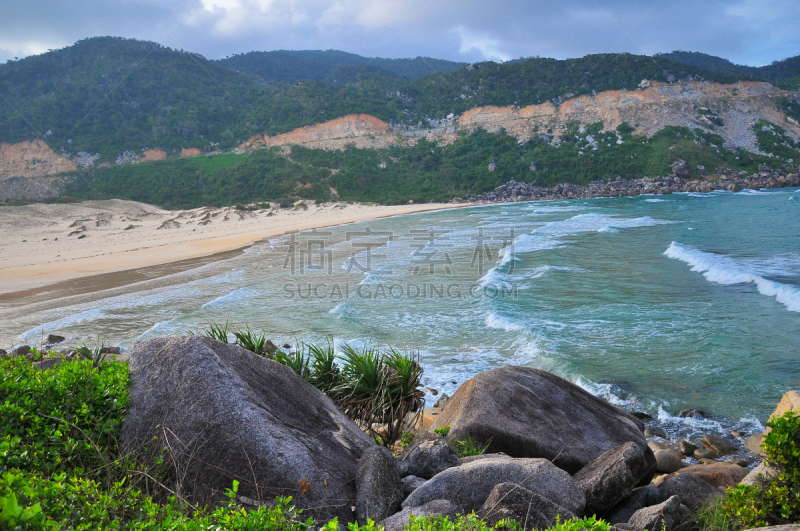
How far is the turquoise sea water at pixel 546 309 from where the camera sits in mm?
8930

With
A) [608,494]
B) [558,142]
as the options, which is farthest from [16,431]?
[558,142]

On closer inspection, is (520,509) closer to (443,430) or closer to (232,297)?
(443,430)

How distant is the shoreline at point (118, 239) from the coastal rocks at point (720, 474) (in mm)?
19673

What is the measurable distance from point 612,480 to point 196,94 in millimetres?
91049

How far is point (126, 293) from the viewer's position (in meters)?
16.8

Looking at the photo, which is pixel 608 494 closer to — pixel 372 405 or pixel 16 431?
pixel 372 405

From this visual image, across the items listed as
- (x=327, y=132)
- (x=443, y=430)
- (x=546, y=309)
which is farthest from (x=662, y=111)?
(x=443, y=430)

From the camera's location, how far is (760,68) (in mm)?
114875

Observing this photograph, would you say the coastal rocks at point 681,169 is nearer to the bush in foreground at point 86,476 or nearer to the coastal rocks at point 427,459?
the coastal rocks at point 427,459

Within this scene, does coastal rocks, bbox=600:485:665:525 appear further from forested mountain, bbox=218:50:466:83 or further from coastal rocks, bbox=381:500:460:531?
forested mountain, bbox=218:50:466:83

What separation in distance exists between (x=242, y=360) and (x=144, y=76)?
90.4 metres

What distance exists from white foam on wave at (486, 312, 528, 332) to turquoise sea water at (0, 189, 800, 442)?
51 mm

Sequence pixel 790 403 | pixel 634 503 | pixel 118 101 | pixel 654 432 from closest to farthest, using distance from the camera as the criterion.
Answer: pixel 634 503, pixel 790 403, pixel 654 432, pixel 118 101

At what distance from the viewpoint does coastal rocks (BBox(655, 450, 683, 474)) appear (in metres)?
5.88
